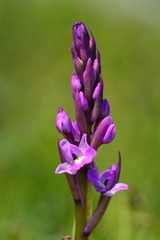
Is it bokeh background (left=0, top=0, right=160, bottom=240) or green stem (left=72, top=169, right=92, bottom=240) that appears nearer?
green stem (left=72, top=169, right=92, bottom=240)

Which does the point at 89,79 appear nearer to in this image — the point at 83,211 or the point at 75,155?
the point at 75,155

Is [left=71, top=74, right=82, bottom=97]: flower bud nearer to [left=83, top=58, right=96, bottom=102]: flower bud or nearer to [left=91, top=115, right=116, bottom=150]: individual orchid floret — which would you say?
[left=83, top=58, right=96, bottom=102]: flower bud

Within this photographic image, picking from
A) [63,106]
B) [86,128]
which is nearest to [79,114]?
[86,128]

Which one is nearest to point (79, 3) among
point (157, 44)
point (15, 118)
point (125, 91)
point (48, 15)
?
point (48, 15)

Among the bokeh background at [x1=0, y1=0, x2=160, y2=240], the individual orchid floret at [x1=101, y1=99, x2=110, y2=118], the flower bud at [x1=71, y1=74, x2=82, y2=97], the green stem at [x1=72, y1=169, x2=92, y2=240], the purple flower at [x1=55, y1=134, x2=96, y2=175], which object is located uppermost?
the flower bud at [x1=71, y1=74, x2=82, y2=97]

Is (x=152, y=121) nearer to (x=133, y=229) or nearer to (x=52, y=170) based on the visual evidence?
(x=52, y=170)

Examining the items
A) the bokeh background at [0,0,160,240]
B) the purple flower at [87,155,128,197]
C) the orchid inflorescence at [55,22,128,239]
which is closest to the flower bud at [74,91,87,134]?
the orchid inflorescence at [55,22,128,239]

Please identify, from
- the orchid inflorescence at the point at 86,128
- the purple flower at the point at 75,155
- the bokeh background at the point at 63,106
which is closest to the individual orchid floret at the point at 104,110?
the orchid inflorescence at the point at 86,128

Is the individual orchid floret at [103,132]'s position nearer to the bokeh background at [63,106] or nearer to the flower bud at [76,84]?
the flower bud at [76,84]
